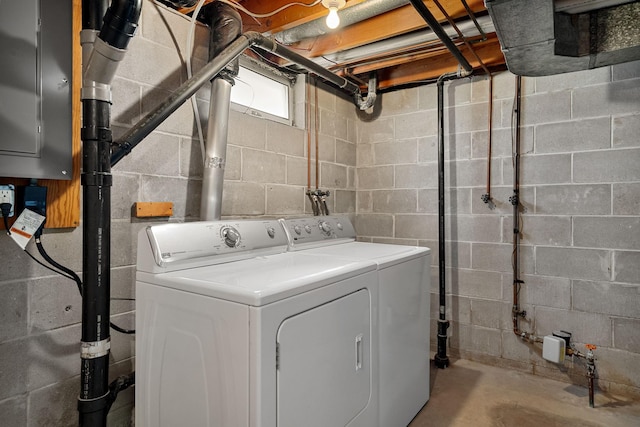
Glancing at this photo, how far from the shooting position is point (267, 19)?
2023mm

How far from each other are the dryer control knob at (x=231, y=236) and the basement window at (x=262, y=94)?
889mm

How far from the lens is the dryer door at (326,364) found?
3.65 feet

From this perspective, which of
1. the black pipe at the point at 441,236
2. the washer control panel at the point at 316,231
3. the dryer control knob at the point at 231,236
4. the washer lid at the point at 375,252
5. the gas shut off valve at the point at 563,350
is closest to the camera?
the dryer control knob at the point at 231,236

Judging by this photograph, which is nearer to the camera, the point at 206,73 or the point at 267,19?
the point at 206,73

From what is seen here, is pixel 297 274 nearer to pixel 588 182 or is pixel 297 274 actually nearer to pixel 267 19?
pixel 267 19

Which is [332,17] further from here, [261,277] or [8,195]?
[8,195]

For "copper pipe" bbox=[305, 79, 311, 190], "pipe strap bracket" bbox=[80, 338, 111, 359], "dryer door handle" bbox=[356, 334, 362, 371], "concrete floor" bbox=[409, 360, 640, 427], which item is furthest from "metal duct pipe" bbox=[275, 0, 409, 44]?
"concrete floor" bbox=[409, 360, 640, 427]

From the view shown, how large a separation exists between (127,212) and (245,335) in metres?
0.88

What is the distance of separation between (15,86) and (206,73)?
66cm

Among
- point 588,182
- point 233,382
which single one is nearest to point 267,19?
point 233,382

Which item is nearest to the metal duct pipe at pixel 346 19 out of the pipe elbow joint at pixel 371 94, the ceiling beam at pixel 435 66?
the ceiling beam at pixel 435 66

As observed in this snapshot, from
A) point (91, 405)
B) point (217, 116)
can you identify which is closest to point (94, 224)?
point (91, 405)

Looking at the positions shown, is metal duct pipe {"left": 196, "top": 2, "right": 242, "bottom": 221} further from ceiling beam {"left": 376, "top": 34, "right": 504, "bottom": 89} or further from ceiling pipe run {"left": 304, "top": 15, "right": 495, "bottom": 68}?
ceiling beam {"left": 376, "top": 34, "right": 504, "bottom": 89}

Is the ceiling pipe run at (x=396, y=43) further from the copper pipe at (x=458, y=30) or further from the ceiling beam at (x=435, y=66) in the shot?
the ceiling beam at (x=435, y=66)
